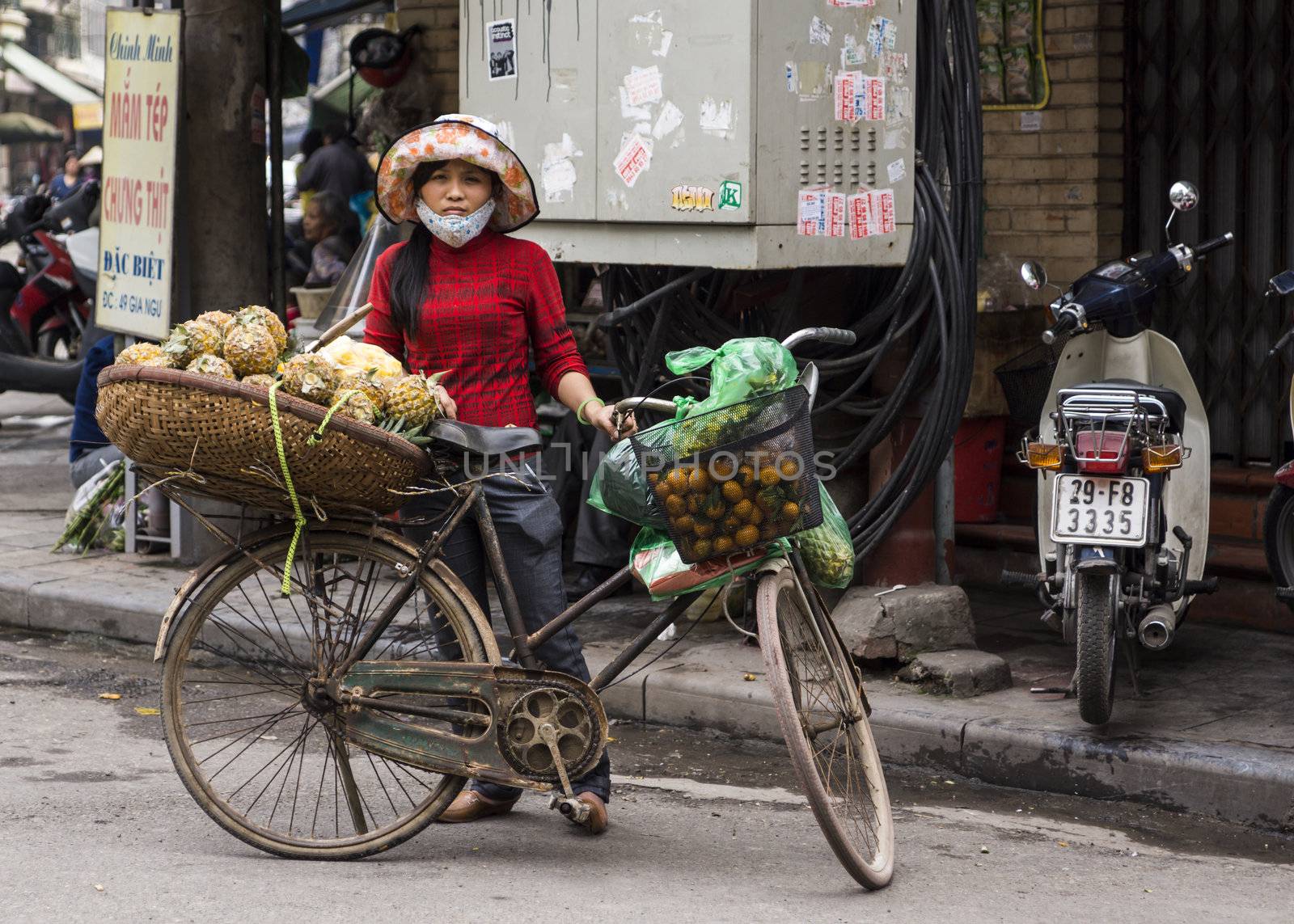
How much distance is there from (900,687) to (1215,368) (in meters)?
2.38

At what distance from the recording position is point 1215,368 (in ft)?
23.1

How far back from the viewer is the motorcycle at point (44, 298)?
1205cm

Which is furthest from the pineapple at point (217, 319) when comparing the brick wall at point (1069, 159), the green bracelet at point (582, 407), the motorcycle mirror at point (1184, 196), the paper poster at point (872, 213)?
the brick wall at point (1069, 159)

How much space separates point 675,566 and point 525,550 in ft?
1.80

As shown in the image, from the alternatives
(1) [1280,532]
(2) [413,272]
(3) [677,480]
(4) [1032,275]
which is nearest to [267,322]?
(2) [413,272]

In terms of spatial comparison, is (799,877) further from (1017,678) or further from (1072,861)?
(1017,678)

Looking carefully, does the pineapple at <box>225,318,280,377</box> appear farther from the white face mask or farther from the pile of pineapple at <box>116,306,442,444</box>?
the white face mask

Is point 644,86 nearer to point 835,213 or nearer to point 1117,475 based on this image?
point 835,213

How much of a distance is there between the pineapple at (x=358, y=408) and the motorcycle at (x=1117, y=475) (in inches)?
87.9

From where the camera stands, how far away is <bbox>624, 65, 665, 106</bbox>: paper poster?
5.72 meters

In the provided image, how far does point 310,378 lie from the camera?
3.79 m

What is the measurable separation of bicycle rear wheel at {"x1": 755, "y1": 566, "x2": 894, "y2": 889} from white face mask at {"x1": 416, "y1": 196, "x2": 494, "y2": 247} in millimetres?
1214

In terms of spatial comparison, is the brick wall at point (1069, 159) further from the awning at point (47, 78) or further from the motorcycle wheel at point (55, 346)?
the awning at point (47, 78)

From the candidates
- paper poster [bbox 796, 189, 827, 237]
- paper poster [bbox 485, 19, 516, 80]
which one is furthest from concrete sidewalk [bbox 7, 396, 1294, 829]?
paper poster [bbox 485, 19, 516, 80]
